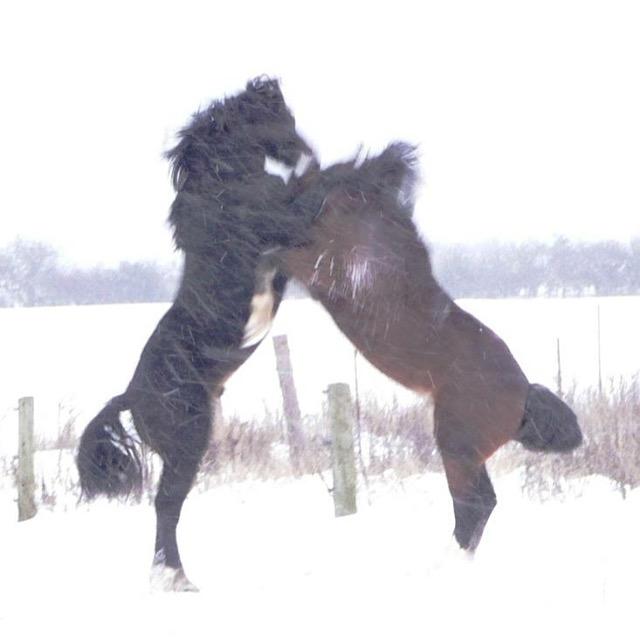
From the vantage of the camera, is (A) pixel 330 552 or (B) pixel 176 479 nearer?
(B) pixel 176 479

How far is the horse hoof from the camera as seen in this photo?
362 centimetres

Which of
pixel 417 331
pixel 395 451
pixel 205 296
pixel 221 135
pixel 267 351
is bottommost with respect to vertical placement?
pixel 395 451

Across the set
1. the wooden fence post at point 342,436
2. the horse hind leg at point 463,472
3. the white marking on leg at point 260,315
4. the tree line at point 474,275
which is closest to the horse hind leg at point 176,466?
the white marking on leg at point 260,315

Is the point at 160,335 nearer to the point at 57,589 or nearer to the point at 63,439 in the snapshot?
the point at 57,589

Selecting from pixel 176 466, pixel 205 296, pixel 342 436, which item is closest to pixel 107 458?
pixel 176 466

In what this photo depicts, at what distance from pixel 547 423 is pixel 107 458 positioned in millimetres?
1862

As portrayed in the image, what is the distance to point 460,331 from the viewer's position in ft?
12.4

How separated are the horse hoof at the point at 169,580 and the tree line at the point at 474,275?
127 centimetres

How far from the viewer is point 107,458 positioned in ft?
12.7

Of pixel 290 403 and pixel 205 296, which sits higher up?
pixel 205 296

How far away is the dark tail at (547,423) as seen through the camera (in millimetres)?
3764

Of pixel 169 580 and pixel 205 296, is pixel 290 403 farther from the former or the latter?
pixel 169 580

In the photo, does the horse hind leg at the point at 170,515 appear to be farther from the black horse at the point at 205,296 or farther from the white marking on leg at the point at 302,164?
the white marking on leg at the point at 302,164

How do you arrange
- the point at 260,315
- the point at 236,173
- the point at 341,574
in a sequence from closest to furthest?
the point at 341,574
the point at 260,315
the point at 236,173
